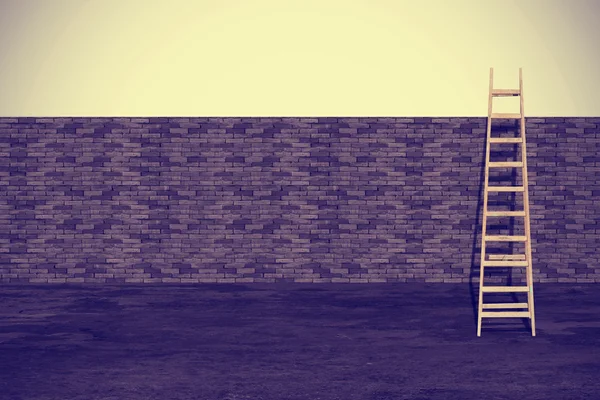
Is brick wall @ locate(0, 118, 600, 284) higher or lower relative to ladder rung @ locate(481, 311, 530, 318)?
higher

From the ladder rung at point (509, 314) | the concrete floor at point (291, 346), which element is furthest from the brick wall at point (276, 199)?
the ladder rung at point (509, 314)

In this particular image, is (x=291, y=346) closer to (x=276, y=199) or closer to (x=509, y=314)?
(x=509, y=314)

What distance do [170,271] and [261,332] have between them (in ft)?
14.1

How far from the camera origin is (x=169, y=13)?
13820mm

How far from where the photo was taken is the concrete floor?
21.9 feet

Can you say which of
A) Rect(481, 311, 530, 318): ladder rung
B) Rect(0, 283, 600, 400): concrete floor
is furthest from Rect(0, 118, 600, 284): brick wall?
Rect(481, 311, 530, 318): ladder rung

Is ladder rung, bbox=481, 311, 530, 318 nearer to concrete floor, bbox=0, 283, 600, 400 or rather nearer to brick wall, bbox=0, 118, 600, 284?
concrete floor, bbox=0, 283, 600, 400

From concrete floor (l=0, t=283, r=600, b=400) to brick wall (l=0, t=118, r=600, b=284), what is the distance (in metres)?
0.88

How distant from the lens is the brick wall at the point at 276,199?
41.6 ft

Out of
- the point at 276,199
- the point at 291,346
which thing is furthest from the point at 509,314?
the point at 276,199

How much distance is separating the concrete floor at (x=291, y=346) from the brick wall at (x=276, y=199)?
88 cm

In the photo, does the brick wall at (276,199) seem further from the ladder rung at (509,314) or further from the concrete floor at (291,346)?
the ladder rung at (509,314)

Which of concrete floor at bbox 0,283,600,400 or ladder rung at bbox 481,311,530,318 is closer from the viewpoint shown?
concrete floor at bbox 0,283,600,400

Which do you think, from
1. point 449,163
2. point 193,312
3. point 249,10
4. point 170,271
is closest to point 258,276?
point 170,271
